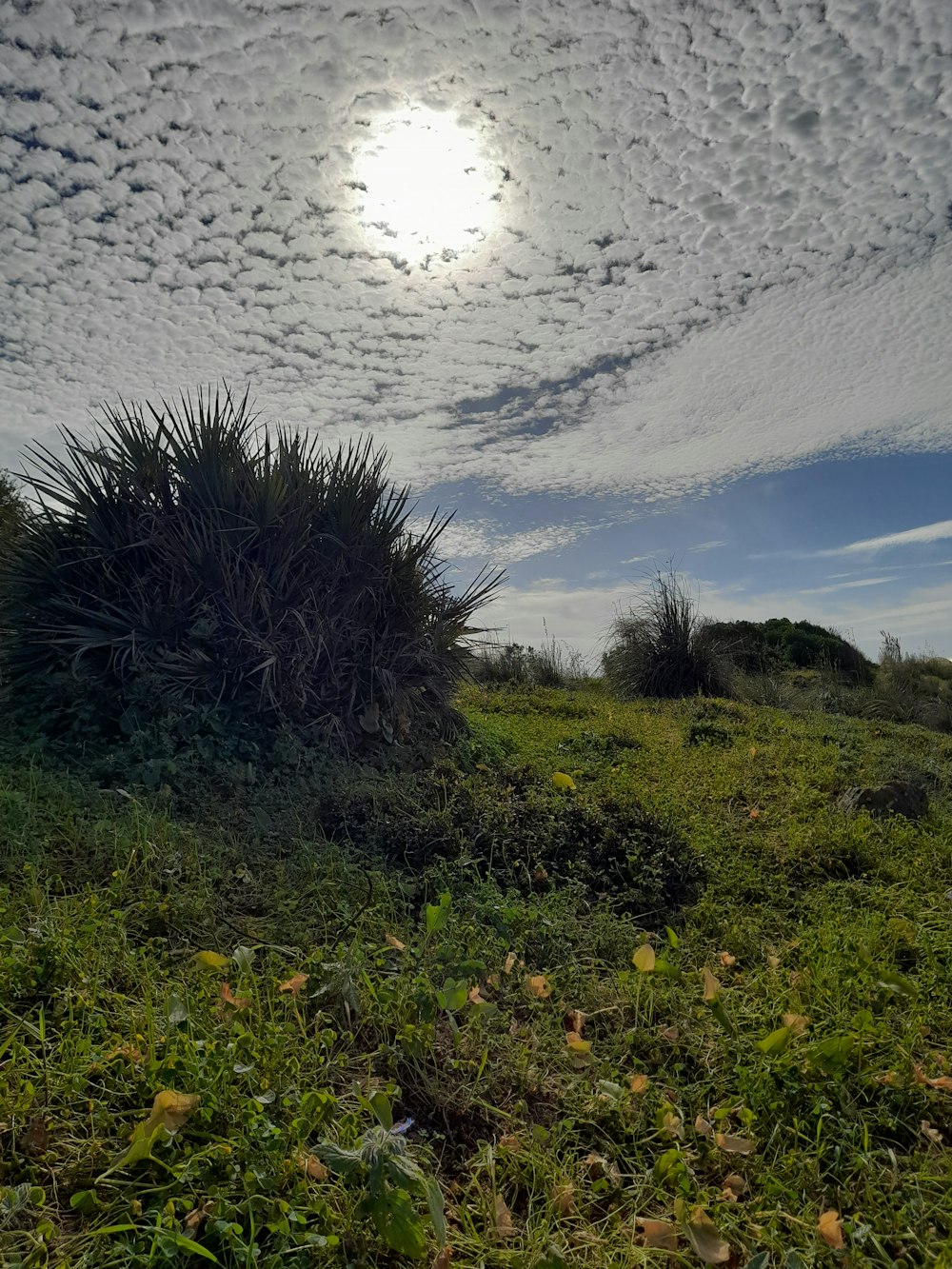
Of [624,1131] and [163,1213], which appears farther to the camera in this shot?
[624,1131]

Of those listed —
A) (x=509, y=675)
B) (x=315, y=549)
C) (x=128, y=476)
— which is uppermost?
(x=128, y=476)

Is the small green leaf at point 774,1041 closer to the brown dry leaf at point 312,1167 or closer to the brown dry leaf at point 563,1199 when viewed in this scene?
the brown dry leaf at point 563,1199

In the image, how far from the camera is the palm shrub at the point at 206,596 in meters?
5.78

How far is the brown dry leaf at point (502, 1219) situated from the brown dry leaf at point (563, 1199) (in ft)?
0.39

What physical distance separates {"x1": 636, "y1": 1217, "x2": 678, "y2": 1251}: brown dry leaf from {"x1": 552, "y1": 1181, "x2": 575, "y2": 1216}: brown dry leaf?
19 centimetres

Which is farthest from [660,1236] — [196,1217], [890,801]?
[890,801]

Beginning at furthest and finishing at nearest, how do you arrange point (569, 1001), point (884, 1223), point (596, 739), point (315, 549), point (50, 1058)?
point (596, 739) → point (315, 549) → point (569, 1001) → point (50, 1058) → point (884, 1223)

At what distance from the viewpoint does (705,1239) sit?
1863 millimetres

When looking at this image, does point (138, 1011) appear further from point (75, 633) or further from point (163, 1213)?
point (75, 633)

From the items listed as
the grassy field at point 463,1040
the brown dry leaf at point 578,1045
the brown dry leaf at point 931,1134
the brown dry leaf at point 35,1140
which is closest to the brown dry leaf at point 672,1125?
the grassy field at point 463,1040

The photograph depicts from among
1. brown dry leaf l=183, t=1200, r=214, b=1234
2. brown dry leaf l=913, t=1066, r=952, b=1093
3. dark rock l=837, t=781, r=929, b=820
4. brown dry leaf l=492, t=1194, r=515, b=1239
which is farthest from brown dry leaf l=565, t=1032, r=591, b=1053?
dark rock l=837, t=781, r=929, b=820

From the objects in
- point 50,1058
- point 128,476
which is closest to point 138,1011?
point 50,1058

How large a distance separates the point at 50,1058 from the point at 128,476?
4644 mm

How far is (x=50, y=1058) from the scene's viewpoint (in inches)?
90.4
